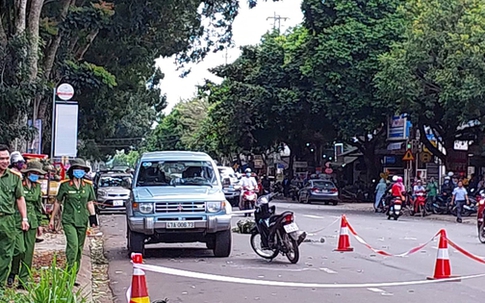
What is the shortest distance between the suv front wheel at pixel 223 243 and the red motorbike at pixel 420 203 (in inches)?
801

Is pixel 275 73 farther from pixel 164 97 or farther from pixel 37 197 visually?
pixel 37 197

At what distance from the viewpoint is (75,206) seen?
1153 cm

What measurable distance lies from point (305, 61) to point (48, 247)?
2778cm

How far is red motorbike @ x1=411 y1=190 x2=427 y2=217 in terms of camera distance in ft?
112

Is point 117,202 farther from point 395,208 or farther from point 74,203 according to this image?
point 74,203

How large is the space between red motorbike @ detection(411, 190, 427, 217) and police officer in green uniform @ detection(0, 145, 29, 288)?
26596mm

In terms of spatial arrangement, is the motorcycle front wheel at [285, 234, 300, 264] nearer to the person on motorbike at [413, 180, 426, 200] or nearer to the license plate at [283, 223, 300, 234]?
the license plate at [283, 223, 300, 234]

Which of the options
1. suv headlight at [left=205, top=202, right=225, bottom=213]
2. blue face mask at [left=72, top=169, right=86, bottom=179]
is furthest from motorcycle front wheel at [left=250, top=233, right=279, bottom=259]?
blue face mask at [left=72, top=169, right=86, bottom=179]

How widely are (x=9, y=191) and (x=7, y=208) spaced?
207 millimetres

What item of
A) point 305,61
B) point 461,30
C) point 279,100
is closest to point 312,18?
point 305,61

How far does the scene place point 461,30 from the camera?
1226 inches

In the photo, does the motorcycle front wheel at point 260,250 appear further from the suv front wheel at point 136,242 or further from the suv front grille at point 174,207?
the suv front wheel at point 136,242

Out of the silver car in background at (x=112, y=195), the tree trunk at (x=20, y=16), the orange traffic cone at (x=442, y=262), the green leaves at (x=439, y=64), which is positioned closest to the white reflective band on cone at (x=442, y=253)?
the orange traffic cone at (x=442, y=262)

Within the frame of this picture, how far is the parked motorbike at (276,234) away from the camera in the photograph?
14484mm
